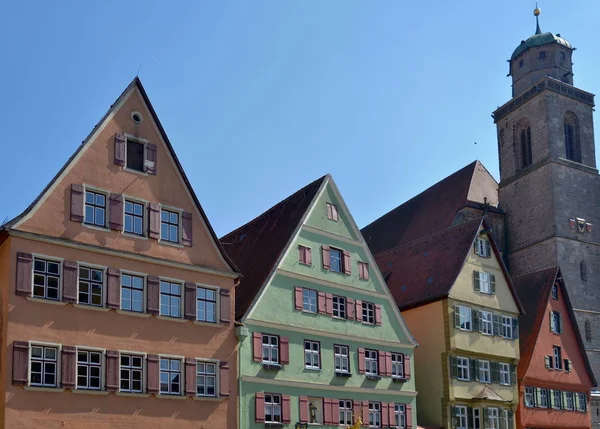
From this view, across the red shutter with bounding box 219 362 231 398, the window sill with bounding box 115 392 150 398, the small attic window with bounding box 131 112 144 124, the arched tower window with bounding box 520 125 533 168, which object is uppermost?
the arched tower window with bounding box 520 125 533 168

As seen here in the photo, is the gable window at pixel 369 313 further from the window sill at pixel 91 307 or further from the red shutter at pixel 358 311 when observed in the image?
the window sill at pixel 91 307

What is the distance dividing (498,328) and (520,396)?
3680 millimetres

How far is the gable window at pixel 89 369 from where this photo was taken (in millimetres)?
28106

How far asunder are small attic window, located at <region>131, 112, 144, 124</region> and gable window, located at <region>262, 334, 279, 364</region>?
8.90 meters

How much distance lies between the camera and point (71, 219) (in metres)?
28.9

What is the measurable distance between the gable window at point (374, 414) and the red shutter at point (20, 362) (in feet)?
50.8

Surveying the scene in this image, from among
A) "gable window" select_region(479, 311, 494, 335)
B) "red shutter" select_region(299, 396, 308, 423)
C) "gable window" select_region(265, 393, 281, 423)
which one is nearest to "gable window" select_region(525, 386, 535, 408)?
"gable window" select_region(479, 311, 494, 335)

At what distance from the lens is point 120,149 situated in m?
30.8

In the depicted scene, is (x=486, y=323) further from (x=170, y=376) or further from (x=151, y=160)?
(x=151, y=160)

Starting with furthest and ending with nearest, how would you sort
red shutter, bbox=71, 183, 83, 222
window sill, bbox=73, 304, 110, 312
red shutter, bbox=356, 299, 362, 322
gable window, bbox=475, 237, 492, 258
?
gable window, bbox=475, 237, 492, 258
red shutter, bbox=356, 299, 362, 322
red shutter, bbox=71, 183, 83, 222
window sill, bbox=73, 304, 110, 312

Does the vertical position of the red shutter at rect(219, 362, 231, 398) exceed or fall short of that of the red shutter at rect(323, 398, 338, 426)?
it exceeds it

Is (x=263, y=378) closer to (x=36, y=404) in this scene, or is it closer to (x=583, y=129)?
(x=36, y=404)

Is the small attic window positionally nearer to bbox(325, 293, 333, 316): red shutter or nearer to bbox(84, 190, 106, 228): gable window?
bbox(84, 190, 106, 228): gable window

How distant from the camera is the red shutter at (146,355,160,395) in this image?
29.7 m
